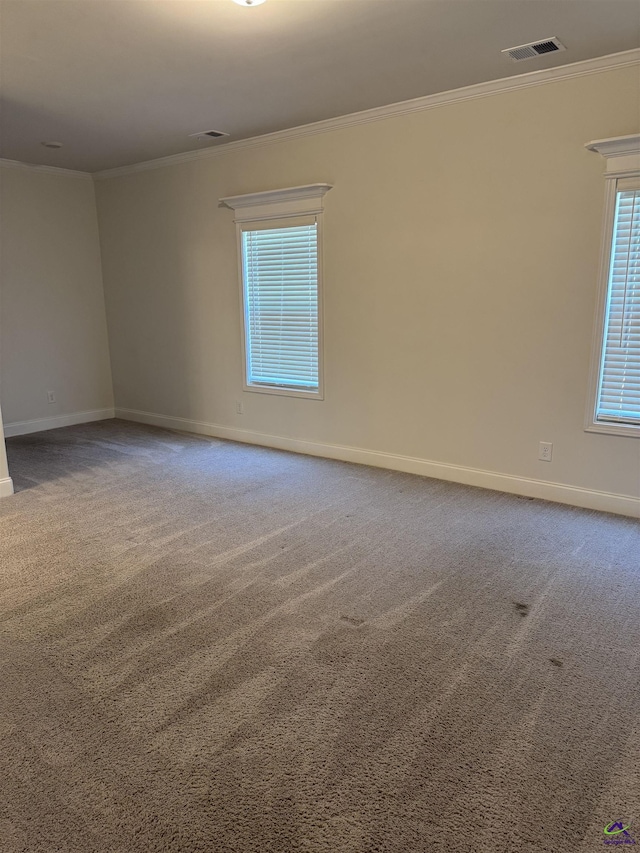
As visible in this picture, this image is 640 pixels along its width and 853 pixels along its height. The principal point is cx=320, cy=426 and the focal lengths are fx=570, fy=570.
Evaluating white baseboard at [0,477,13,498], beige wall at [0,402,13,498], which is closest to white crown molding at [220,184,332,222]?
beige wall at [0,402,13,498]

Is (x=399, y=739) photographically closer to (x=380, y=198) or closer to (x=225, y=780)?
(x=225, y=780)

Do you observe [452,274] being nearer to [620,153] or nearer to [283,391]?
[620,153]

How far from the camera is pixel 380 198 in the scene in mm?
4270

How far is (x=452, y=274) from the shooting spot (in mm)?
4035

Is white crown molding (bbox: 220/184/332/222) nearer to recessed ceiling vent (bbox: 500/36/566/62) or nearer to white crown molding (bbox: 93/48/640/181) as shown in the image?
white crown molding (bbox: 93/48/640/181)

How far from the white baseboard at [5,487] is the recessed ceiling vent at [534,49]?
418 centimetres

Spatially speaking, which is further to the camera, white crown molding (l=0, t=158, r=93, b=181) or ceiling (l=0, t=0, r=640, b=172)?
white crown molding (l=0, t=158, r=93, b=181)

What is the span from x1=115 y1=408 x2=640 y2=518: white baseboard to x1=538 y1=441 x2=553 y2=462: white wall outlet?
16 centimetres

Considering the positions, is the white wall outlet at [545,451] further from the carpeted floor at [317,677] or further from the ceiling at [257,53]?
the ceiling at [257,53]

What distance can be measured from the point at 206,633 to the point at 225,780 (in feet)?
2.57

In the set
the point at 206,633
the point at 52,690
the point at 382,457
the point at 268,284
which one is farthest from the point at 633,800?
the point at 268,284

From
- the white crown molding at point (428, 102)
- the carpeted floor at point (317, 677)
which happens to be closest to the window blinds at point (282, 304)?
the white crown molding at point (428, 102)

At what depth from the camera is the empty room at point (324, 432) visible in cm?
175

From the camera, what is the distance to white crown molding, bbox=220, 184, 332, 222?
4.57m
